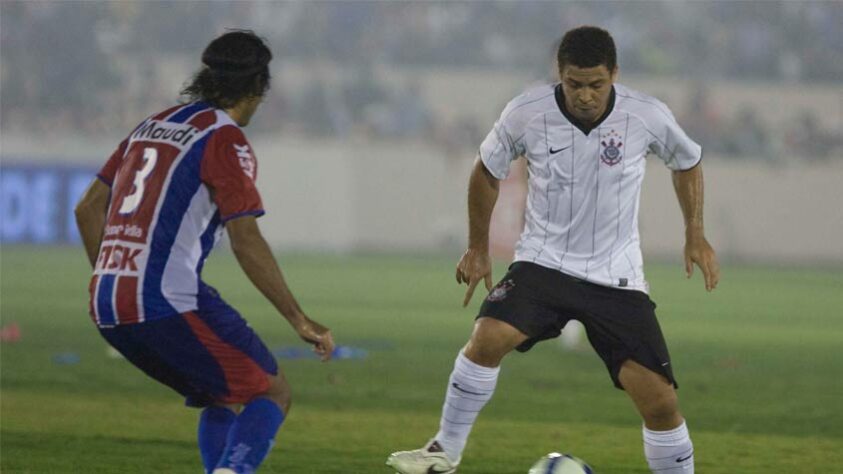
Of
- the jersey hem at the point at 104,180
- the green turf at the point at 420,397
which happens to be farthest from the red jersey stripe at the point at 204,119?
the green turf at the point at 420,397

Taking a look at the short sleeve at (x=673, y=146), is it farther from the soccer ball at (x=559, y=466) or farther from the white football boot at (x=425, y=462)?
the white football boot at (x=425, y=462)

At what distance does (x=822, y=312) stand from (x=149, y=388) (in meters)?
12.4

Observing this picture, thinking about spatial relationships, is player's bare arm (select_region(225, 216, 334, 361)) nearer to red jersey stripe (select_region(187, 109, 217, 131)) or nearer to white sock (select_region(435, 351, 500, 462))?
red jersey stripe (select_region(187, 109, 217, 131))

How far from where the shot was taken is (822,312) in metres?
20.8

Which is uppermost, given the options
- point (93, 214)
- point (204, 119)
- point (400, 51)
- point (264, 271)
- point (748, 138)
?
point (204, 119)

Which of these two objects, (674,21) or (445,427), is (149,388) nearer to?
(445,427)

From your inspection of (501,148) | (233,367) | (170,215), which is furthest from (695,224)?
(170,215)

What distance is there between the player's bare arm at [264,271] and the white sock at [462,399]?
1346mm

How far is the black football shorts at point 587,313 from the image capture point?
6.06m

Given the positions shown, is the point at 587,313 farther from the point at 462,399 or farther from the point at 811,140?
the point at 811,140

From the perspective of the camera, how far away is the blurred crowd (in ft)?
120

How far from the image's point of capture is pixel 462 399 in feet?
21.0

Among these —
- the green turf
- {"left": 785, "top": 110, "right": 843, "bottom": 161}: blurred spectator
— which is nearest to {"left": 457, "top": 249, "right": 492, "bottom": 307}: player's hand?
the green turf

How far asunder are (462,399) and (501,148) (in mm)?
1107
